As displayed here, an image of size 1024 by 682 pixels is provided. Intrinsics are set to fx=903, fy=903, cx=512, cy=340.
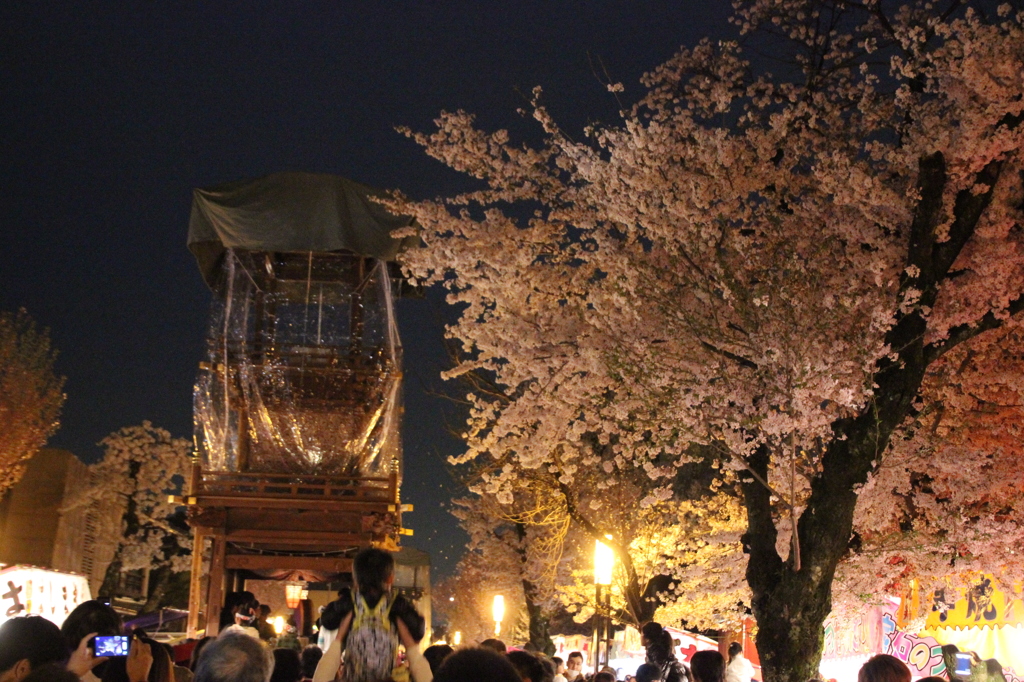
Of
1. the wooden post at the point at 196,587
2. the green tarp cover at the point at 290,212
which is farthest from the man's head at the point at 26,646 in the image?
Answer: the green tarp cover at the point at 290,212

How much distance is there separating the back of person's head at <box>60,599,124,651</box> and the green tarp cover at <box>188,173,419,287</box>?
14767mm

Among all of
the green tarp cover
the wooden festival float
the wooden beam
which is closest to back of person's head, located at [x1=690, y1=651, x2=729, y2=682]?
the wooden festival float

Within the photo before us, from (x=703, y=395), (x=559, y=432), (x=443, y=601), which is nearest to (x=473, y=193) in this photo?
(x=559, y=432)

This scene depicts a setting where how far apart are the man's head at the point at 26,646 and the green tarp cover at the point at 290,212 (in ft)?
50.1

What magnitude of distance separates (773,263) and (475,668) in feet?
28.2

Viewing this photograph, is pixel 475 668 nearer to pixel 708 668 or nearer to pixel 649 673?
pixel 708 668

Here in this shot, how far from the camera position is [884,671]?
14.1 feet

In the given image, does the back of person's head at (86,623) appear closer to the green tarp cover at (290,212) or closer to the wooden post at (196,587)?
the wooden post at (196,587)

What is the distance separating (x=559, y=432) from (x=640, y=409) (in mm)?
1426

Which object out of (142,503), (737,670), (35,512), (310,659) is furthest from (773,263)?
(142,503)

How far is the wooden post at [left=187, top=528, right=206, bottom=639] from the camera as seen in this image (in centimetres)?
1723

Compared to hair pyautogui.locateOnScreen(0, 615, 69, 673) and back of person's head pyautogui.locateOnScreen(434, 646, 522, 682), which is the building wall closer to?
hair pyautogui.locateOnScreen(0, 615, 69, 673)

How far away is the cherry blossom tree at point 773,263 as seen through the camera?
361 inches

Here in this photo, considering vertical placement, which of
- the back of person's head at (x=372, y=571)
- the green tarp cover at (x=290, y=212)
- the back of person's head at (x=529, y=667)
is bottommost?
the back of person's head at (x=529, y=667)
